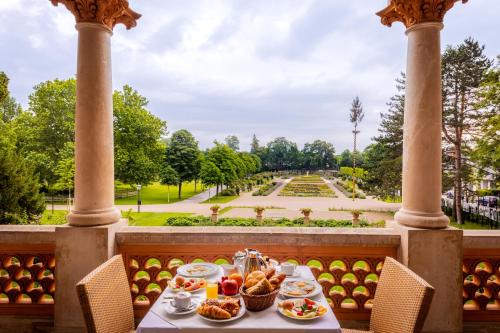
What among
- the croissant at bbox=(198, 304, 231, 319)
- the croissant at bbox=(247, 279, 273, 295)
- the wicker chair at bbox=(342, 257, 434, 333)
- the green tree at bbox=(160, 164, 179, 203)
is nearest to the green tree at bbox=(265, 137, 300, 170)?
the green tree at bbox=(160, 164, 179, 203)

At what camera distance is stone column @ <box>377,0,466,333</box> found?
380 centimetres

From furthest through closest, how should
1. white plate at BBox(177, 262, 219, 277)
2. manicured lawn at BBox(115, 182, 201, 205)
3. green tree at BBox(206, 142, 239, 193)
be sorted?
green tree at BBox(206, 142, 239, 193) → manicured lawn at BBox(115, 182, 201, 205) → white plate at BBox(177, 262, 219, 277)

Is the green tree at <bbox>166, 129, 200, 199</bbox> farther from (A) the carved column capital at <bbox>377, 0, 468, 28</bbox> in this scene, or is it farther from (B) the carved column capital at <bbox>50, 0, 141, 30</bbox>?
(A) the carved column capital at <bbox>377, 0, 468, 28</bbox>

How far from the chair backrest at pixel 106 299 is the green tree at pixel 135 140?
3747 cm

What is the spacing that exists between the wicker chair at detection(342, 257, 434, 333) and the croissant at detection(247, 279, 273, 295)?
1210 mm

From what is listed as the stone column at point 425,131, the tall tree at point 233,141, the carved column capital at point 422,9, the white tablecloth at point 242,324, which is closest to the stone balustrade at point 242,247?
the stone column at point 425,131

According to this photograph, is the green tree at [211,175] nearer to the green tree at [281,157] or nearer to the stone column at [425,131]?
the stone column at [425,131]

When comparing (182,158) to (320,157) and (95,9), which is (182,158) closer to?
(95,9)

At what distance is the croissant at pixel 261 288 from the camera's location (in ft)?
7.70

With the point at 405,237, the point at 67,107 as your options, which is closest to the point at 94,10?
the point at 405,237

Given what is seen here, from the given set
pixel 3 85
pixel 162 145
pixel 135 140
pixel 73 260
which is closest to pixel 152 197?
pixel 162 145

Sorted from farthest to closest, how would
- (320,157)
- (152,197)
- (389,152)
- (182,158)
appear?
(320,157)
(182,158)
(152,197)
(389,152)

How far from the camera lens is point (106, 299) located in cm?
278

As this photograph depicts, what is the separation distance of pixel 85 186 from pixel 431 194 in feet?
13.8
